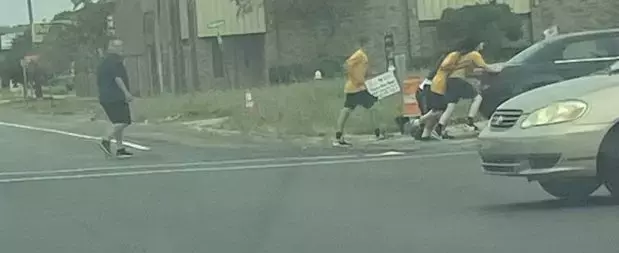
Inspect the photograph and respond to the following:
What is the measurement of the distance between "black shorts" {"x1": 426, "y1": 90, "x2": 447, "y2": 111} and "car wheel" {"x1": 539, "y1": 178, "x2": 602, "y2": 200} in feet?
24.5

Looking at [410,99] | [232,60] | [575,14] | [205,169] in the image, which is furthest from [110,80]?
[575,14]

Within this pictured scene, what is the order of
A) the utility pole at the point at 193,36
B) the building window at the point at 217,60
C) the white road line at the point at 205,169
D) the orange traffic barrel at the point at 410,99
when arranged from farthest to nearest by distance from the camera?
the building window at the point at 217,60 → the utility pole at the point at 193,36 → the orange traffic barrel at the point at 410,99 → the white road line at the point at 205,169

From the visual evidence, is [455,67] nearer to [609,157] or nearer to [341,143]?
[341,143]

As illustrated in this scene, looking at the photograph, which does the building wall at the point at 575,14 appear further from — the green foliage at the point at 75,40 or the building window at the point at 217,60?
the green foliage at the point at 75,40

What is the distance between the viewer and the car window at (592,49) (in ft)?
65.8

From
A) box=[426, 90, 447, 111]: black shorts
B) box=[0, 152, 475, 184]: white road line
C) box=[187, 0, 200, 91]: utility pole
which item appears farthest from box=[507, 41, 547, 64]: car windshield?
box=[187, 0, 200, 91]: utility pole

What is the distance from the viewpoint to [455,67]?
20.0 m

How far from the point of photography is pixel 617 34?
20.1 meters

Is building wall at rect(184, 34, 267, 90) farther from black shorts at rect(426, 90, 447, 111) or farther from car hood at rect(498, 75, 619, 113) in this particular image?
car hood at rect(498, 75, 619, 113)

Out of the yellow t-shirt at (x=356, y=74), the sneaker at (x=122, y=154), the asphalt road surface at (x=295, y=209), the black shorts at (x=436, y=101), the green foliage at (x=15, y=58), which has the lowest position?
the green foliage at (x=15, y=58)

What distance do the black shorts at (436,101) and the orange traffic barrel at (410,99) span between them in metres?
1.36

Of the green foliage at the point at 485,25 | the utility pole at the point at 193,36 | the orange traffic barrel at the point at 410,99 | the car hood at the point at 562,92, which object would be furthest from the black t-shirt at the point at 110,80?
the utility pole at the point at 193,36

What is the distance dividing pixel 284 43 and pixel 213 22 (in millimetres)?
2937

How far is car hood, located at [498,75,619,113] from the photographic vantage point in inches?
457
